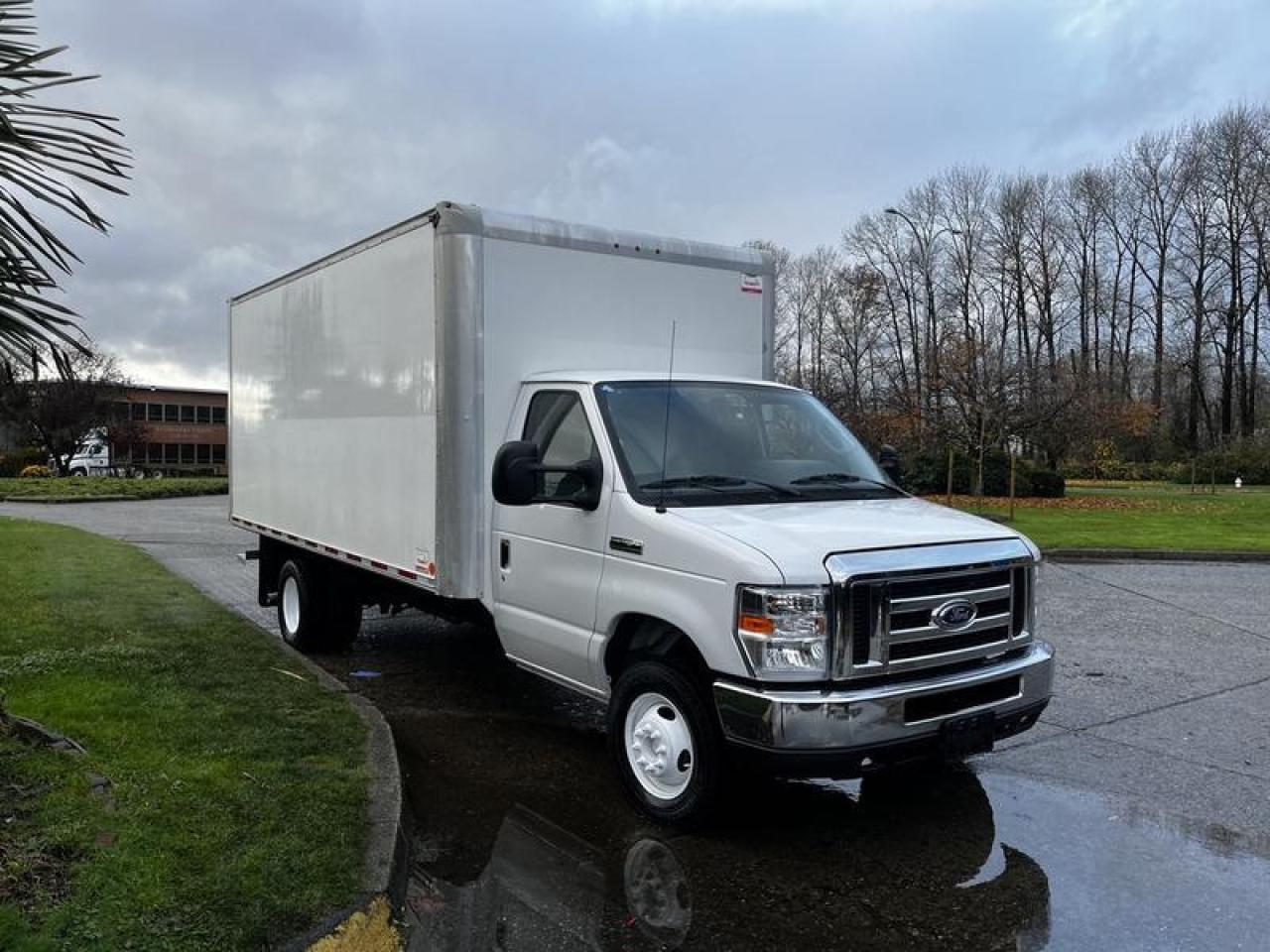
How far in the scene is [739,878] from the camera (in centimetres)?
423

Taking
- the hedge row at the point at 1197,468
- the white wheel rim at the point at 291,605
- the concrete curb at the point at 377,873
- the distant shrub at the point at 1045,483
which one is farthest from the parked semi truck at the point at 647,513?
the hedge row at the point at 1197,468

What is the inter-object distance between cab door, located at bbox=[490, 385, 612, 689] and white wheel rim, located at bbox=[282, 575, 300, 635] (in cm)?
330

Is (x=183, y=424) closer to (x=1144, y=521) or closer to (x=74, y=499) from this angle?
(x=74, y=499)

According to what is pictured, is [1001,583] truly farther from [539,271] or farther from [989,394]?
[989,394]

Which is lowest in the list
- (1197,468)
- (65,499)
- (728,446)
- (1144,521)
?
(65,499)

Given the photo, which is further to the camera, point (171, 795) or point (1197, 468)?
point (1197, 468)

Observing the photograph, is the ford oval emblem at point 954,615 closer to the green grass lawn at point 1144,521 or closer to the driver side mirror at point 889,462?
the driver side mirror at point 889,462

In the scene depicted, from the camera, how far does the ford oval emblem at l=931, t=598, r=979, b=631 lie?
4.30 m

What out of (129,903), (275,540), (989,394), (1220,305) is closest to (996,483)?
(989,394)

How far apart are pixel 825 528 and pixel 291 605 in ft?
18.8

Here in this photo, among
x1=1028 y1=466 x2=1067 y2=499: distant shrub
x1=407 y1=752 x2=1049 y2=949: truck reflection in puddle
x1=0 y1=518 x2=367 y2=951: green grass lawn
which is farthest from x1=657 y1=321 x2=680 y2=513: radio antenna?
x1=1028 y1=466 x2=1067 y2=499: distant shrub

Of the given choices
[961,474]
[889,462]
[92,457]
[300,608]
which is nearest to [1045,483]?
[961,474]

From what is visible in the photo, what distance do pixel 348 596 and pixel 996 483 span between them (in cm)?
2125

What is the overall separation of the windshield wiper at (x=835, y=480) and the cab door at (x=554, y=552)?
1.03 meters
